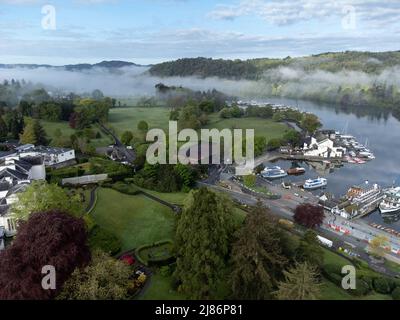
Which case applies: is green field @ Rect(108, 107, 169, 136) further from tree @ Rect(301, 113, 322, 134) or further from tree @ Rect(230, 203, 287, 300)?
tree @ Rect(230, 203, 287, 300)

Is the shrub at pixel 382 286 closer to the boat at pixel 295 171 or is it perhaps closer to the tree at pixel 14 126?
the boat at pixel 295 171

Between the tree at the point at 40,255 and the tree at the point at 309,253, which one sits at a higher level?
the tree at the point at 40,255

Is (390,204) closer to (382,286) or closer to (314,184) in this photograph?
(314,184)

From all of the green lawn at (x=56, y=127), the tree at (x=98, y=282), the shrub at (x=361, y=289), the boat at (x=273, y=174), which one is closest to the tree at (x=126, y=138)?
the green lawn at (x=56, y=127)

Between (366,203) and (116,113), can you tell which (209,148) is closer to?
(366,203)

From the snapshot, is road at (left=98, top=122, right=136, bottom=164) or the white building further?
road at (left=98, top=122, right=136, bottom=164)

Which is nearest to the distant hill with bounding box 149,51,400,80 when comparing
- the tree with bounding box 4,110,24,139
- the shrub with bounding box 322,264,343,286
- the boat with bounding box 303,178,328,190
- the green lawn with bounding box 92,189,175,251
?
the tree with bounding box 4,110,24,139
